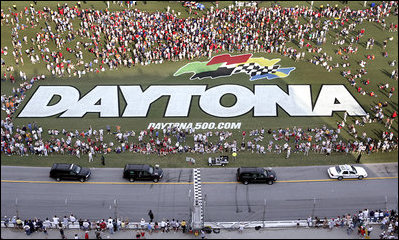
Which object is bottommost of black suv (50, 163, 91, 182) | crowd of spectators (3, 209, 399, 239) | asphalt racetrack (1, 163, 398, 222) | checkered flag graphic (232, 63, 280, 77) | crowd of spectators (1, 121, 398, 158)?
crowd of spectators (3, 209, 399, 239)

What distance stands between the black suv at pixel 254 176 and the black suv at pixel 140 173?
6.90m

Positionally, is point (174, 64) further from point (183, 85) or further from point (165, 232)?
point (165, 232)

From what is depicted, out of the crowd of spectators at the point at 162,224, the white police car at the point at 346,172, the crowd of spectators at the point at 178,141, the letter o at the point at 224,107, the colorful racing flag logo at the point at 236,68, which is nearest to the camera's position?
the crowd of spectators at the point at 162,224

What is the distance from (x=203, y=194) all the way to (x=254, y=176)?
4563 millimetres

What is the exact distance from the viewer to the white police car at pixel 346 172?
38719mm

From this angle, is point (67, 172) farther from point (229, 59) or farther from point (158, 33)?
point (229, 59)

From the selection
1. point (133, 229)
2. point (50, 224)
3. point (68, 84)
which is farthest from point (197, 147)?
point (68, 84)

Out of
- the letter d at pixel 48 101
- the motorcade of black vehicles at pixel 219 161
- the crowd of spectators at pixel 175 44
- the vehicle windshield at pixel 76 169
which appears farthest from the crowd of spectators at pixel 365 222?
the letter d at pixel 48 101

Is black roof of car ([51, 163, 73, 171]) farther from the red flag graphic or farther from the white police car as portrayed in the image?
the red flag graphic

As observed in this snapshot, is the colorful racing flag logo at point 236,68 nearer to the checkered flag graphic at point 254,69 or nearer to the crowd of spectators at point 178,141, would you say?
the checkered flag graphic at point 254,69

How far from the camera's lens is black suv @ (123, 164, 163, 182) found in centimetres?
3797

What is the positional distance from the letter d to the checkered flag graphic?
18786mm

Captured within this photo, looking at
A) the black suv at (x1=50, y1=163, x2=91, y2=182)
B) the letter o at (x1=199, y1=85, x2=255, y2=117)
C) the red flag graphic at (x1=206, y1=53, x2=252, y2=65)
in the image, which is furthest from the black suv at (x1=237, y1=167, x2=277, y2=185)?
the red flag graphic at (x1=206, y1=53, x2=252, y2=65)

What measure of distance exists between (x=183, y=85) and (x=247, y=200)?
18.7m
